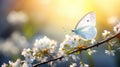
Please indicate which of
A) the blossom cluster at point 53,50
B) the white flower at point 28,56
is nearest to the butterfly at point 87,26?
the blossom cluster at point 53,50

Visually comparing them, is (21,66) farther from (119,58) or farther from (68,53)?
(119,58)

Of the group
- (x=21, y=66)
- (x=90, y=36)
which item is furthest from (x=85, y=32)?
(x=21, y=66)

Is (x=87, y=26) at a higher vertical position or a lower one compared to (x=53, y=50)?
higher

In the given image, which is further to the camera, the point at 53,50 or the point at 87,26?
the point at 87,26

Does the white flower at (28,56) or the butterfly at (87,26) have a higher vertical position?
the butterfly at (87,26)

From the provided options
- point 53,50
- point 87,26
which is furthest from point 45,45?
point 87,26

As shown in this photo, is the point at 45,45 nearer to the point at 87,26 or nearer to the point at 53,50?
the point at 53,50

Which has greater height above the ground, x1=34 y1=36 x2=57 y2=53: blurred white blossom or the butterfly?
the butterfly

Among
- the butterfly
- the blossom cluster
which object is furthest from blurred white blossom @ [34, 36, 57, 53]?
the butterfly

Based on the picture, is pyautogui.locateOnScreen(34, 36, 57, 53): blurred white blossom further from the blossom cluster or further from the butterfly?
the butterfly

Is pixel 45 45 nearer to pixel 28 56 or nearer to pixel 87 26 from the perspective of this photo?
pixel 28 56

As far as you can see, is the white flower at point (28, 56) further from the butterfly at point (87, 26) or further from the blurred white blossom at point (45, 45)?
the butterfly at point (87, 26)
